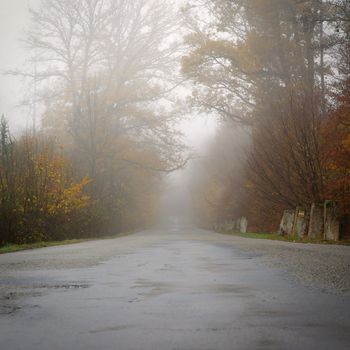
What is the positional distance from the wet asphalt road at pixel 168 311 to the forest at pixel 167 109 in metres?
10.8

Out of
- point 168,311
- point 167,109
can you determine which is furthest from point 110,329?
point 167,109

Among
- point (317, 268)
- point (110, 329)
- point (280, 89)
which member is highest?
point (280, 89)

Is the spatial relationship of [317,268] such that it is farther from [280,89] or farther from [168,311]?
[280,89]

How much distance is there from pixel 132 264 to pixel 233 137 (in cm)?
4613

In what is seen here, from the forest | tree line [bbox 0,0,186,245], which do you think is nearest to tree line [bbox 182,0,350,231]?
the forest

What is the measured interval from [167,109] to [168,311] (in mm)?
34444

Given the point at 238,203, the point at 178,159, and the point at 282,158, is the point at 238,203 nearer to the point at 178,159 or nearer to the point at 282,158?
the point at 178,159

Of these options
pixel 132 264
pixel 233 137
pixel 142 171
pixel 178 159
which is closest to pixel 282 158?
pixel 132 264

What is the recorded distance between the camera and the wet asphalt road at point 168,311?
12.8 ft

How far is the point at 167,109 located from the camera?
39062 mm

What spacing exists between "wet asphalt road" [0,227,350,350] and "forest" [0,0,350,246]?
1080cm

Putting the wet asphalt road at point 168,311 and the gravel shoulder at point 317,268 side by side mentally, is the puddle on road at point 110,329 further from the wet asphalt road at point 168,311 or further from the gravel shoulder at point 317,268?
the gravel shoulder at point 317,268

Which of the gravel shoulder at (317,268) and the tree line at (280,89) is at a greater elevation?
the tree line at (280,89)

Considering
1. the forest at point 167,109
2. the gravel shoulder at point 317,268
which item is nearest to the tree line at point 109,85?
the forest at point 167,109
